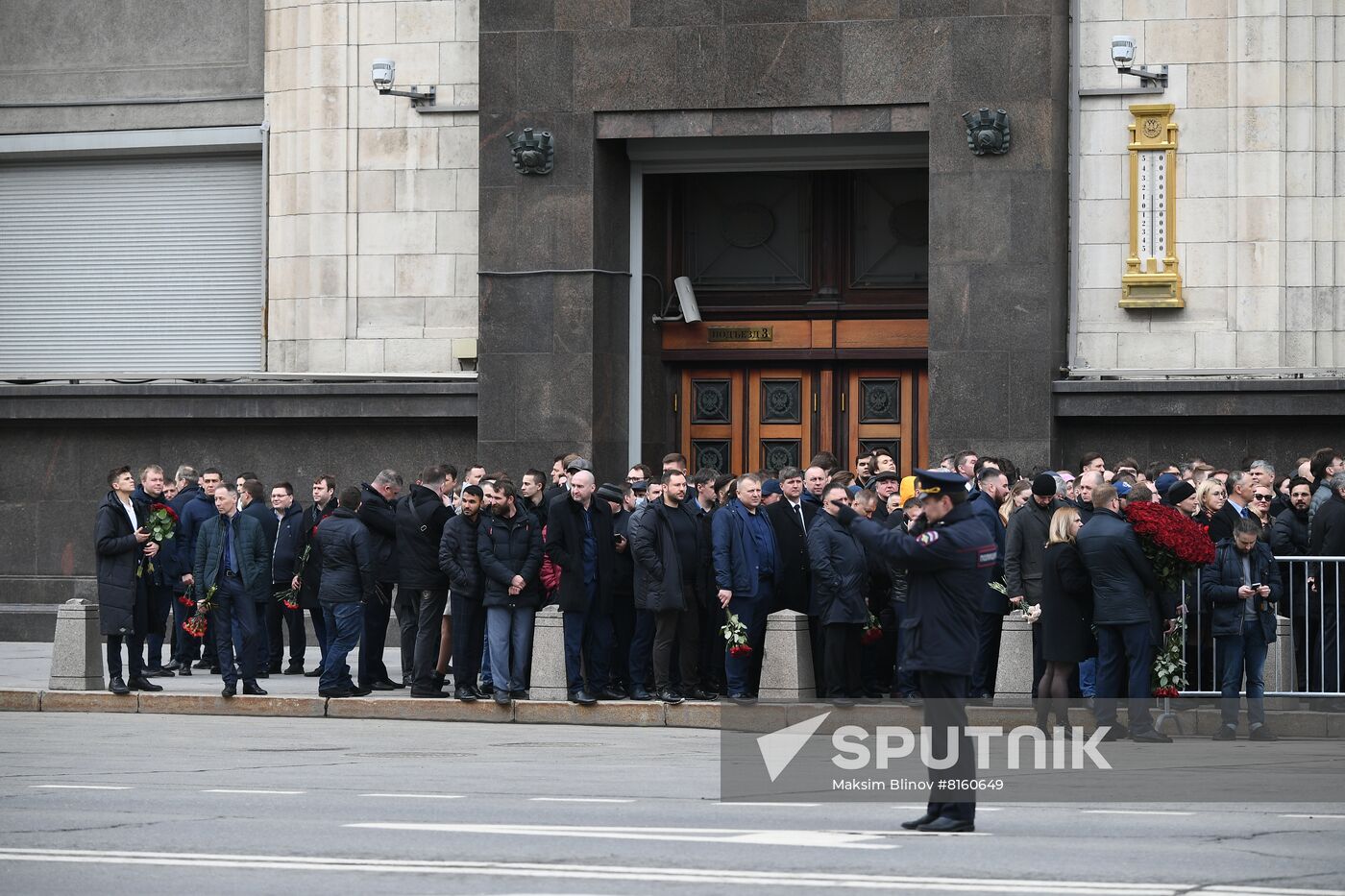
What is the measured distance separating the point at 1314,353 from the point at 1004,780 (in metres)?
11.6

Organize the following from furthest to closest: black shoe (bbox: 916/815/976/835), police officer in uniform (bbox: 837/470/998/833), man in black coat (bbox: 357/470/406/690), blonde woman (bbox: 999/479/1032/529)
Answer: man in black coat (bbox: 357/470/406/690), blonde woman (bbox: 999/479/1032/529), police officer in uniform (bbox: 837/470/998/833), black shoe (bbox: 916/815/976/835)

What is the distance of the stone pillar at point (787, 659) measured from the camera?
58.1 feet

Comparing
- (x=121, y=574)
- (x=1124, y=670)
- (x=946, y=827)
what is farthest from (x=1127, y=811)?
(x=121, y=574)

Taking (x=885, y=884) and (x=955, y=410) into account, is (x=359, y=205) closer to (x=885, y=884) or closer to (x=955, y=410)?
(x=955, y=410)

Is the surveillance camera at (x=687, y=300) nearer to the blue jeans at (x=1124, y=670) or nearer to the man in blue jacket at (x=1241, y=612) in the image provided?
the man in blue jacket at (x=1241, y=612)

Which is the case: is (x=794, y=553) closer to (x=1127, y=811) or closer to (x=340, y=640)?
(x=340, y=640)

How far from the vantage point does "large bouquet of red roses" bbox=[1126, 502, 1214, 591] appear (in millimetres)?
15977

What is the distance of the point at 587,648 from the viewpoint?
723 inches

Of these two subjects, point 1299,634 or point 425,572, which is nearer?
point 1299,634

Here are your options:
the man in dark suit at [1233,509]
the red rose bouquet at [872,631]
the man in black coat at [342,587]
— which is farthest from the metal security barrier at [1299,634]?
the man in black coat at [342,587]

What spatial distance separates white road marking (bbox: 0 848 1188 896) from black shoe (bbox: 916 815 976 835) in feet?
4.97

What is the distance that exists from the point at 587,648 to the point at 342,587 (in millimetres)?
2233

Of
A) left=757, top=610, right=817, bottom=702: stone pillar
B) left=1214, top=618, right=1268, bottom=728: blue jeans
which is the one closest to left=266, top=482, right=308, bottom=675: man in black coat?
left=757, top=610, right=817, bottom=702: stone pillar

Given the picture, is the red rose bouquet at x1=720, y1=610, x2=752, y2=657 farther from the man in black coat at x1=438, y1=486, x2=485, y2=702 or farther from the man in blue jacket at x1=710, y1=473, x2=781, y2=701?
the man in black coat at x1=438, y1=486, x2=485, y2=702
